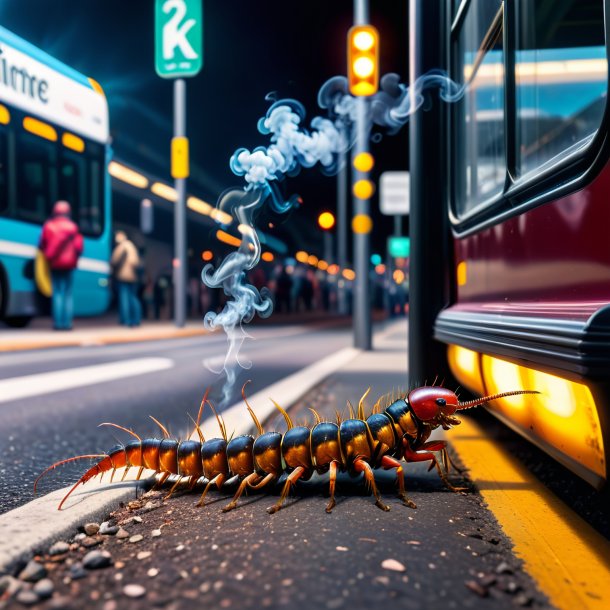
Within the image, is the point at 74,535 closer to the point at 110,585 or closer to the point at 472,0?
the point at 110,585

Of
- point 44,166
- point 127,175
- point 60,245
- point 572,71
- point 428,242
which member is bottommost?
point 428,242

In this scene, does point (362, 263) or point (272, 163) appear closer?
point (272, 163)

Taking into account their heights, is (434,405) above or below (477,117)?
below

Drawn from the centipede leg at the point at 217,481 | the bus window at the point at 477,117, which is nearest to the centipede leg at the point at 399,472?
the centipede leg at the point at 217,481

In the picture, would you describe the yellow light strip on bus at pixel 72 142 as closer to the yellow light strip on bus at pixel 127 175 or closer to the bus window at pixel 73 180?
the bus window at pixel 73 180

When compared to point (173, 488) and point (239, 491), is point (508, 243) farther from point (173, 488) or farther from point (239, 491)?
point (173, 488)

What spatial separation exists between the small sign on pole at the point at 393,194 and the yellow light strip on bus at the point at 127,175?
789 cm

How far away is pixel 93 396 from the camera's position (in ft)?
18.4

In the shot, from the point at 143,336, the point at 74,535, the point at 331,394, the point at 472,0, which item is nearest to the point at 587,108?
the point at 472,0

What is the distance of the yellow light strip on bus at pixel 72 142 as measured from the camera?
11883 mm

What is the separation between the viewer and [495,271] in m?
3.17

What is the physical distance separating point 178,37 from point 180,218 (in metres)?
5.36

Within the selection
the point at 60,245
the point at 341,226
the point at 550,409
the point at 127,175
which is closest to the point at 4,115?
the point at 60,245

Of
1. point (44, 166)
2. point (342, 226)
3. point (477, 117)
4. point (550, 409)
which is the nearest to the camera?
point (550, 409)
